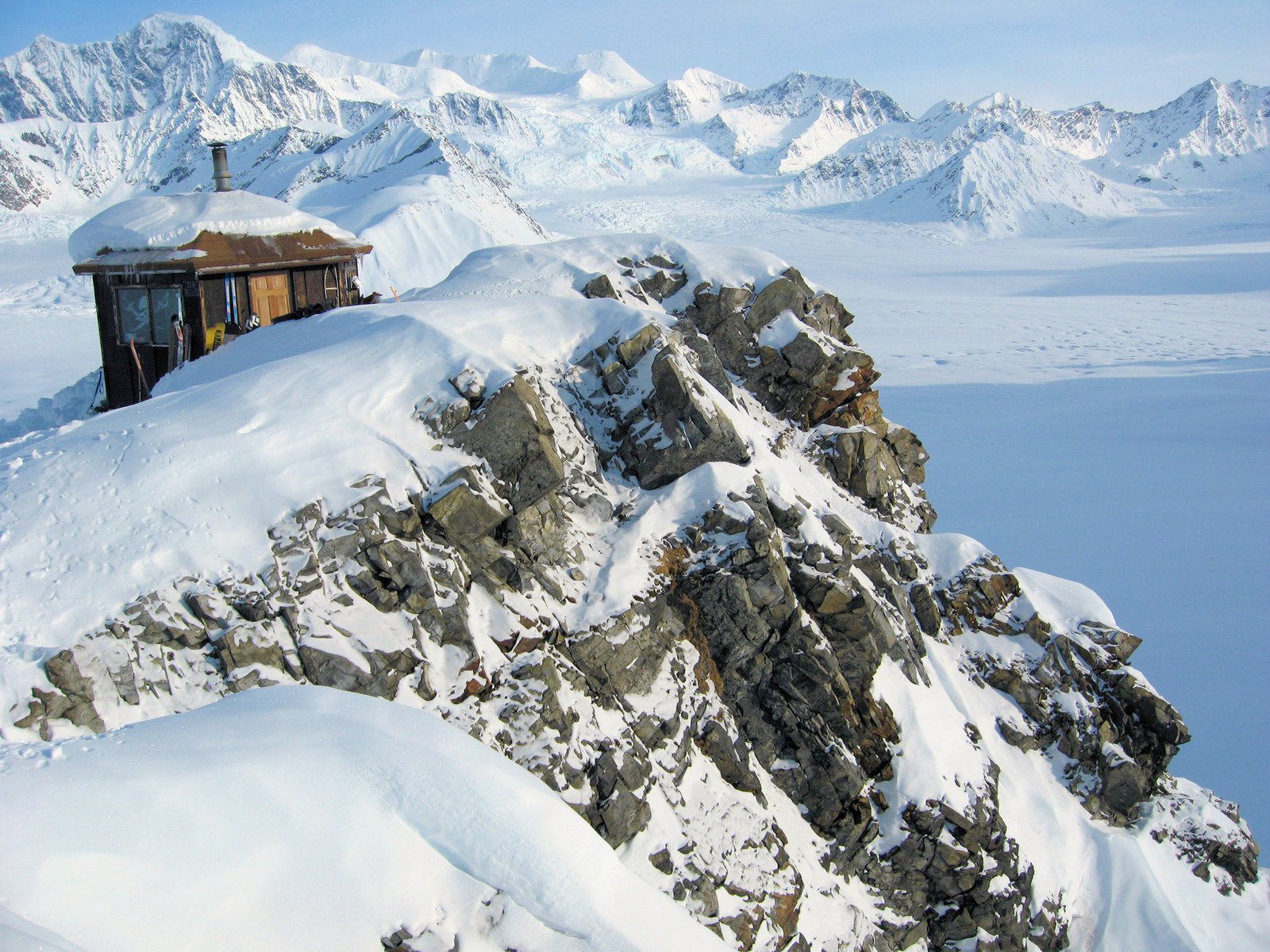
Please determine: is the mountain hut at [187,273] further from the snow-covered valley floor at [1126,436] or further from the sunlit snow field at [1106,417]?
the snow-covered valley floor at [1126,436]

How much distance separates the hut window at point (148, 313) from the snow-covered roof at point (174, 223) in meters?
0.63

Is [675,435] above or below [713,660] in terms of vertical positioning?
above

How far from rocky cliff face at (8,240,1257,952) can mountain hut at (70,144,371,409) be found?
5402 millimetres

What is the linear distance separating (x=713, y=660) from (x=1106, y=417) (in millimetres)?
24230

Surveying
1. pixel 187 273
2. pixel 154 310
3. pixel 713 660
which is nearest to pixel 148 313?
pixel 154 310

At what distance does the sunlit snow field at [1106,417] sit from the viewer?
1420 cm

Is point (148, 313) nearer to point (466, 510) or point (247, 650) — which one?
point (466, 510)

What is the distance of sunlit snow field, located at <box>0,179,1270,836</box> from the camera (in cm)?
1420

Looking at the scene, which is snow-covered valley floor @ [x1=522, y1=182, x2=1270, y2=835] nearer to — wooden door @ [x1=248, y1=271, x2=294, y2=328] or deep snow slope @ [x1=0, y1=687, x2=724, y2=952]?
deep snow slope @ [x1=0, y1=687, x2=724, y2=952]

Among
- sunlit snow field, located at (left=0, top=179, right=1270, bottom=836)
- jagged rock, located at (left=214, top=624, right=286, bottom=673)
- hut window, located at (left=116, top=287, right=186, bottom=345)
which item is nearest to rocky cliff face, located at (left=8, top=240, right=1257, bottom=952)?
jagged rock, located at (left=214, top=624, right=286, bottom=673)

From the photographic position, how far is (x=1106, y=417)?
27531mm

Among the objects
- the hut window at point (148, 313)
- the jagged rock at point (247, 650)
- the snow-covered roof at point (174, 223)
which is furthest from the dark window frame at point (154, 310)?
the jagged rock at point (247, 650)

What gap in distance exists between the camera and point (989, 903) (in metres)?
8.27

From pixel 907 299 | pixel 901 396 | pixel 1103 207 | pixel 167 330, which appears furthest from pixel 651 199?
pixel 167 330
